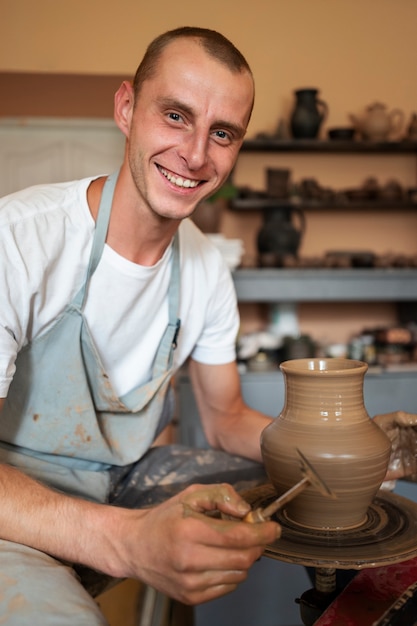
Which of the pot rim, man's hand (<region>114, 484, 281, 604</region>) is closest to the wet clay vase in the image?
the pot rim

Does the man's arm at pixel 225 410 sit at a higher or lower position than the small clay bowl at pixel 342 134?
lower

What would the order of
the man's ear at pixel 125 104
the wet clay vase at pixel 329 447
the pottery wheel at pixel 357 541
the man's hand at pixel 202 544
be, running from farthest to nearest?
1. the man's ear at pixel 125 104
2. the wet clay vase at pixel 329 447
3. the pottery wheel at pixel 357 541
4. the man's hand at pixel 202 544

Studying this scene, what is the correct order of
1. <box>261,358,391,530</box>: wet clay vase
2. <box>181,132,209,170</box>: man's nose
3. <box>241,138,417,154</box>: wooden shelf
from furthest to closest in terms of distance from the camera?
1. <box>241,138,417,154</box>: wooden shelf
2. <box>181,132,209,170</box>: man's nose
3. <box>261,358,391,530</box>: wet clay vase

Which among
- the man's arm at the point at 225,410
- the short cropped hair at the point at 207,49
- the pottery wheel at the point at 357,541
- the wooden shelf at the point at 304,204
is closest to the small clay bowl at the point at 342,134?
the wooden shelf at the point at 304,204

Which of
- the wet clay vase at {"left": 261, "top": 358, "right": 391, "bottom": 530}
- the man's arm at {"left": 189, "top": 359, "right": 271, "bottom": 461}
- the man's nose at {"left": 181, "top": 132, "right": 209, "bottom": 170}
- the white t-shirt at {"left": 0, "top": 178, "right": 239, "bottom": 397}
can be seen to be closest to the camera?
the wet clay vase at {"left": 261, "top": 358, "right": 391, "bottom": 530}

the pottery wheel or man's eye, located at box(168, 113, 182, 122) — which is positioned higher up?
man's eye, located at box(168, 113, 182, 122)

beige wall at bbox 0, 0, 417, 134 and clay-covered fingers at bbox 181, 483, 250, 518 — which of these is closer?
clay-covered fingers at bbox 181, 483, 250, 518

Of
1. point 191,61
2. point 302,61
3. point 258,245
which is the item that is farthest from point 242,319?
point 191,61

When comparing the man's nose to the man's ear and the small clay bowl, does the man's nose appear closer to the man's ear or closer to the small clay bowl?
the man's ear

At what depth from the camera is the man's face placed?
1.43m

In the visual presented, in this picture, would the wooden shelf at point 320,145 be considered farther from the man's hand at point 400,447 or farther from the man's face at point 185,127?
the man's hand at point 400,447

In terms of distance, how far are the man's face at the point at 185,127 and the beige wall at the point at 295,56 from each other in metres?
2.78

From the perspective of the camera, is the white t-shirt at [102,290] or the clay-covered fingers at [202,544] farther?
the white t-shirt at [102,290]

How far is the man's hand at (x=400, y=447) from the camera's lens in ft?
4.78
